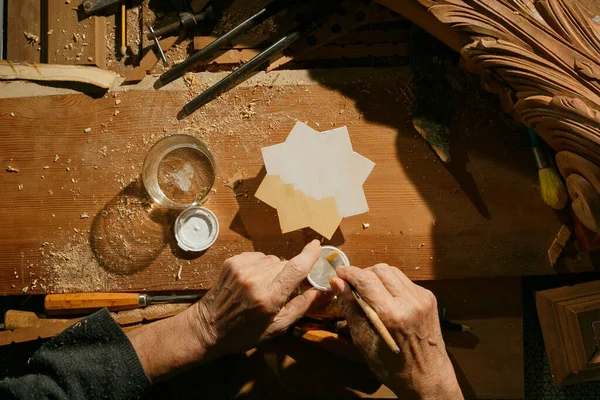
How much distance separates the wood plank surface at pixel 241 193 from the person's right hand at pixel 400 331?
0.20 m

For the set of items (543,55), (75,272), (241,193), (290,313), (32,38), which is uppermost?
(32,38)

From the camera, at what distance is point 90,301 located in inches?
50.5

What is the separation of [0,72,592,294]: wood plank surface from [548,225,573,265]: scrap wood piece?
0.05ft

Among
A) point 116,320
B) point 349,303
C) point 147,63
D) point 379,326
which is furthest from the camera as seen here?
point 147,63

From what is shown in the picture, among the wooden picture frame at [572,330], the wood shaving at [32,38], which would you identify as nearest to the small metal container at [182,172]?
the wood shaving at [32,38]

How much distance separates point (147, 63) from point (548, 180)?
3.71 feet

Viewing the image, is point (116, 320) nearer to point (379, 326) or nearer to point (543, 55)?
point (379, 326)

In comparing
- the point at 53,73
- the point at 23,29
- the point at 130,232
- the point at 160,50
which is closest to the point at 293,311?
the point at 130,232

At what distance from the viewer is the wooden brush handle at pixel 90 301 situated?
1.28 m

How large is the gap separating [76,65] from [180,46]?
0.96 feet

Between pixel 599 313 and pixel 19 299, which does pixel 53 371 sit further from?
pixel 599 313

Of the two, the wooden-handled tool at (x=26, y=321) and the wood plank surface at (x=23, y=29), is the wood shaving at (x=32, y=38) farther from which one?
the wooden-handled tool at (x=26, y=321)

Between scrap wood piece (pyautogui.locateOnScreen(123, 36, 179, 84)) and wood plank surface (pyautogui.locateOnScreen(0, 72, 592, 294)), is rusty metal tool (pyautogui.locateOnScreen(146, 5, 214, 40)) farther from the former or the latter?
wood plank surface (pyautogui.locateOnScreen(0, 72, 592, 294))

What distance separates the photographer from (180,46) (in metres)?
1.42
